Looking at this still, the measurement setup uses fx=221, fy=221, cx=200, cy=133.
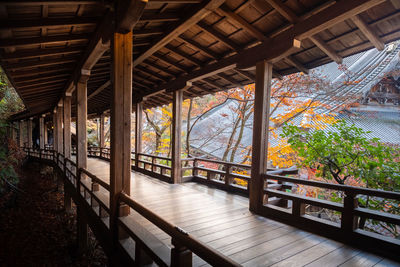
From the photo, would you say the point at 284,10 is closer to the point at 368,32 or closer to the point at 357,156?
the point at 368,32

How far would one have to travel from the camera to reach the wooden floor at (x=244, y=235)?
9.42 ft

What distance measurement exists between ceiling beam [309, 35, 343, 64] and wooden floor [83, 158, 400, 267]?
3.19m

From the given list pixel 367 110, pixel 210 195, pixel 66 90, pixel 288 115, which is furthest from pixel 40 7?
pixel 367 110

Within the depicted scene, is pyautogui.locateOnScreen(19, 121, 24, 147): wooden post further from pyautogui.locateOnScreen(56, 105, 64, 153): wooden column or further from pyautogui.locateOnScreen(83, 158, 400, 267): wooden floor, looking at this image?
pyautogui.locateOnScreen(83, 158, 400, 267): wooden floor

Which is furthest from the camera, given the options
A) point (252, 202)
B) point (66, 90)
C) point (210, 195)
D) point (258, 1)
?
point (66, 90)

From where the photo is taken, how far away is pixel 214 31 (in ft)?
14.9

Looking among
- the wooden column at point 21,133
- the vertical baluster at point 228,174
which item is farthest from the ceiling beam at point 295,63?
the wooden column at point 21,133

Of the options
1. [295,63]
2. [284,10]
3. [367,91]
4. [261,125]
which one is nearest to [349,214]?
[261,125]

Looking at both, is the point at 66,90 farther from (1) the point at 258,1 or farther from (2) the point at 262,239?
(2) the point at 262,239

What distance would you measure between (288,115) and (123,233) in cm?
759

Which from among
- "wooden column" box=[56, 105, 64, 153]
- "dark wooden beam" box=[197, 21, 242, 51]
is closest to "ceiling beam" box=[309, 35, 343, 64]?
"dark wooden beam" box=[197, 21, 242, 51]

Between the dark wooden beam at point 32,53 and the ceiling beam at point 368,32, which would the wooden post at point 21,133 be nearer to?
the dark wooden beam at point 32,53

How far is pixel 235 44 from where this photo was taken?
483 cm

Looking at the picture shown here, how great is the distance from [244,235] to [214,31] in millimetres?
3889
